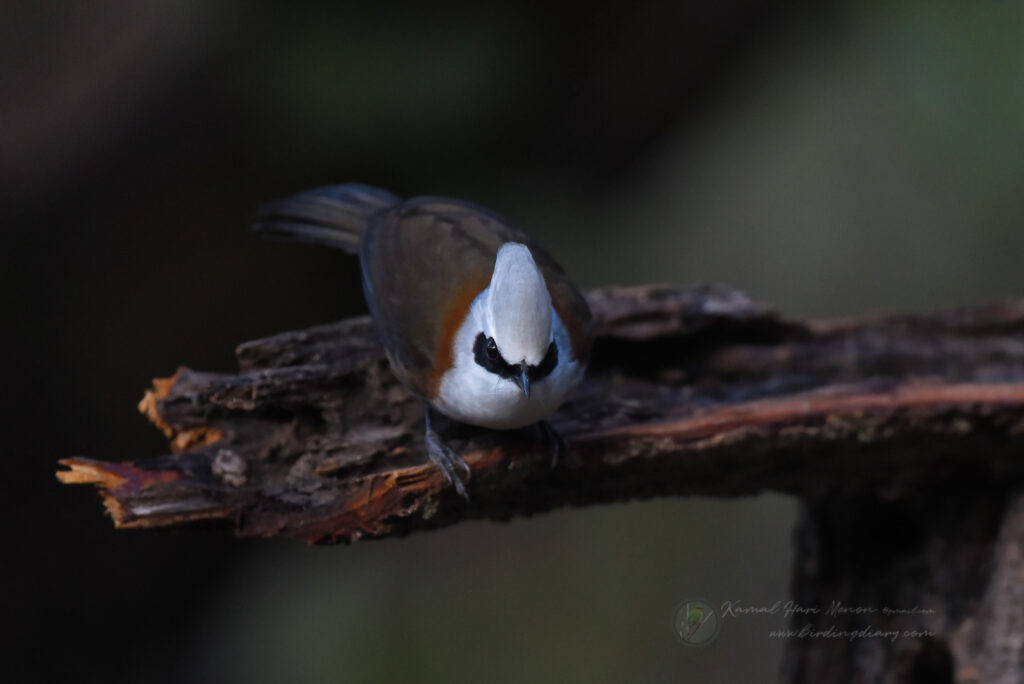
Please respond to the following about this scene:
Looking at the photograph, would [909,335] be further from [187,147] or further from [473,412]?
[187,147]

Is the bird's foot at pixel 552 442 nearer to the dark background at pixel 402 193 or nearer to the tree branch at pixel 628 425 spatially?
the tree branch at pixel 628 425

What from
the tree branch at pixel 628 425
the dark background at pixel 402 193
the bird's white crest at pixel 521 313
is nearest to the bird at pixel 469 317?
the bird's white crest at pixel 521 313

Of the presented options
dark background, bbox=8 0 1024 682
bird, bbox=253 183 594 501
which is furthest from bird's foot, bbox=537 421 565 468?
dark background, bbox=8 0 1024 682

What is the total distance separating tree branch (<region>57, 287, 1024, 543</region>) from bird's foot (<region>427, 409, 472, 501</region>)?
0.04 metres

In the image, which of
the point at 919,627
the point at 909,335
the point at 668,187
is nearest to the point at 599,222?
the point at 668,187

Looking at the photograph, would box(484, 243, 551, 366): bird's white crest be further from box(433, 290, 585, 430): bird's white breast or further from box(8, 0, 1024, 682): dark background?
box(8, 0, 1024, 682): dark background

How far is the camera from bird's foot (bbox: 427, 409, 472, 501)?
101 inches

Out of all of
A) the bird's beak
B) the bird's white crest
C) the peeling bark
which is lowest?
the peeling bark

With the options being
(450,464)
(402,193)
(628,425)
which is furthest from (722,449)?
(402,193)

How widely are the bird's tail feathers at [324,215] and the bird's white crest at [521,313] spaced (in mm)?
1111

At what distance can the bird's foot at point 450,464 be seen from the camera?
2559 mm

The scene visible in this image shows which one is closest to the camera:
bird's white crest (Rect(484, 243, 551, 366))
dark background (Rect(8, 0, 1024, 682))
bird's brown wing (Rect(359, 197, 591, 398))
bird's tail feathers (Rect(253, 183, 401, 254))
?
bird's white crest (Rect(484, 243, 551, 366))

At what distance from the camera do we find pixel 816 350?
3.36 meters

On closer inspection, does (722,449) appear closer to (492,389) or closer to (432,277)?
(492,389)
